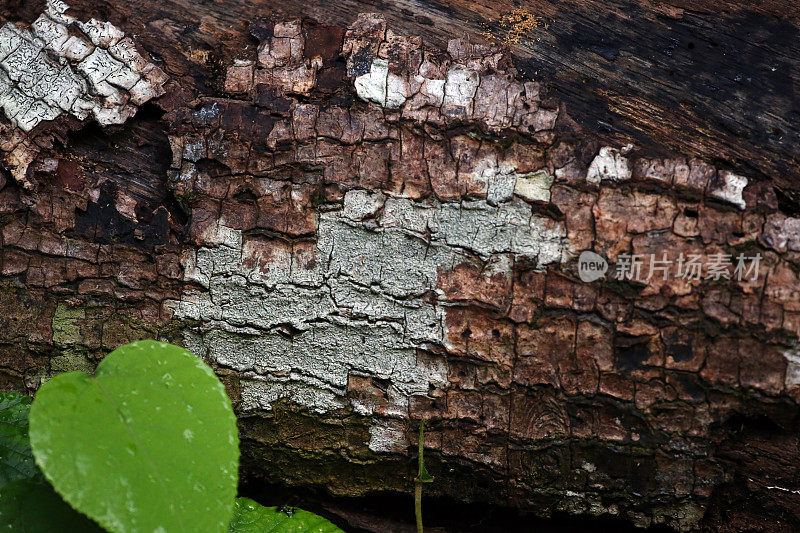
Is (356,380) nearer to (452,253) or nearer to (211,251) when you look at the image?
(452,253)

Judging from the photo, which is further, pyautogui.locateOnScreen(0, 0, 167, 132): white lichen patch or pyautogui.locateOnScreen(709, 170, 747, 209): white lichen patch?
pyautogui.locateOnScreen(0, 0, 167, 132): white lichen patch

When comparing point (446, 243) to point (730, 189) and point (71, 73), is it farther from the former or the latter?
point (71, 73)

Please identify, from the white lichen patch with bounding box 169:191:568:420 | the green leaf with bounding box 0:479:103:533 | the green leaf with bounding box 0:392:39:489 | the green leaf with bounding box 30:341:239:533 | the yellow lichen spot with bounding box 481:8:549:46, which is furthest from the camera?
the yellow lichen spot with bounding box 481:8:549:46

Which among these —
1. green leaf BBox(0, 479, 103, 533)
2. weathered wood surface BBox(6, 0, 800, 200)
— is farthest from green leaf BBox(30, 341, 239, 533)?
weathered wood surface BBox(6, 0, 800, 200)

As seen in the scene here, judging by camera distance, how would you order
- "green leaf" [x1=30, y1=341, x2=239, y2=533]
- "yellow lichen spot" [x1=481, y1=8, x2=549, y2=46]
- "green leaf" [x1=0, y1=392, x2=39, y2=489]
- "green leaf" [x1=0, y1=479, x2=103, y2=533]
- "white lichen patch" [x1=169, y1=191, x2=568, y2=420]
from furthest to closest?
"yellow lichen spot" [x1=481, y1=8, x2=549, y2=46] → "white lichen patch" [x1=169, y1=191, x2=568, y2=420] → "green leaf" [x1=0, y1=392, x2=39, y2=489] → "green leaf" [x1=0, y1=479, x2=103, y2=533] → "green leaf" [x1=30, y1=341, x2=239, y2=533]

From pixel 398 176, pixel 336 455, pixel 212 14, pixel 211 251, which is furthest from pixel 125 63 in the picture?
pixel 336 455

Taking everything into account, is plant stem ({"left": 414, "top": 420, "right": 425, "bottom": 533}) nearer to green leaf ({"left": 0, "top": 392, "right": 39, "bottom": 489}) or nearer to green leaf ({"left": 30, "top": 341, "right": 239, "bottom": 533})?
green leaf ({"left": 30, "top": 341, "right": 239, "bottom": 533})

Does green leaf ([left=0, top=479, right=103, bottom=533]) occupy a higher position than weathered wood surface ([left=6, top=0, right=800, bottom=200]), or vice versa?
weathered wood surface ([left=6, top=0, right=800, bottom=200])

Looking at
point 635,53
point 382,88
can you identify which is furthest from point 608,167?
point 382,88

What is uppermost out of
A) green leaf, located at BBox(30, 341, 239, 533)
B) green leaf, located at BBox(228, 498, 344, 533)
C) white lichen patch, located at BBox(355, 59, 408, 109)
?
white lichen patch, located at BBox(355, 59, 408, 109)
